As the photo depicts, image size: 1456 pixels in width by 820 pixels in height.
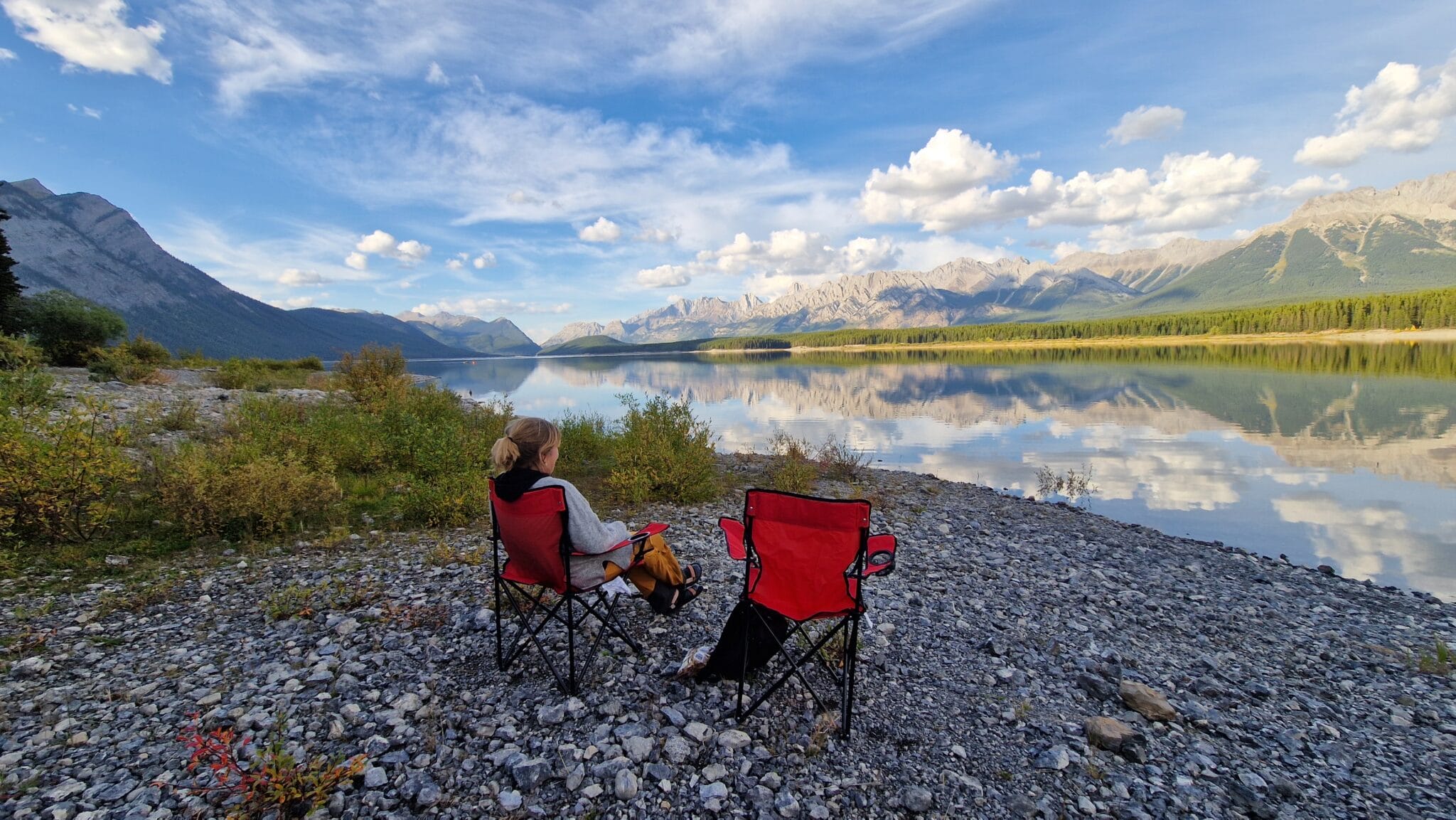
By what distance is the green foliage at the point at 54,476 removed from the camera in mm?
6699

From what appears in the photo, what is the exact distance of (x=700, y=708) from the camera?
4.62 meters

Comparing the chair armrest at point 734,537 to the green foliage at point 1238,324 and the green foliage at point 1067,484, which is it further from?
the green foliage at point 1238,324

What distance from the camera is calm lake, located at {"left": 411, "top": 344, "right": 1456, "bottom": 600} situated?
13061 mm

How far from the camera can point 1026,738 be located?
4.42 metres

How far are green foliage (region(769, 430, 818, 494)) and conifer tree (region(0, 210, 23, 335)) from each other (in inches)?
1212

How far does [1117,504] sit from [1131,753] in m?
13.0

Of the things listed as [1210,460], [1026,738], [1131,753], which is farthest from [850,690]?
[1210,460]

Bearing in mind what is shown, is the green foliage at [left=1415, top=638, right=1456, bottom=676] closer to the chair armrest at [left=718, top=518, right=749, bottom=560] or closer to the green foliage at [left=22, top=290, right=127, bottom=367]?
the chair armrest at [left=718, top=518, right=749, bottom=560]

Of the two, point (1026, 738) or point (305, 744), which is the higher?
point (305, 744)

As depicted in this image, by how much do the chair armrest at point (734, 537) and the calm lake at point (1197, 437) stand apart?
10.7m

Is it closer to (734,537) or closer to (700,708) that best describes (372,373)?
(734,537)

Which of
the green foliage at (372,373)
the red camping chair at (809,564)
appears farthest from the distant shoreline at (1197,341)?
the green foliage at (372,373)

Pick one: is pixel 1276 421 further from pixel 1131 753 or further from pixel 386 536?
pixel 386 536

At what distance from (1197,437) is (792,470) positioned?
21.0m
